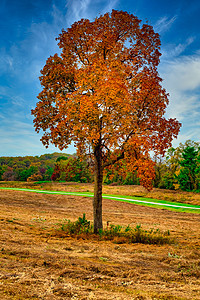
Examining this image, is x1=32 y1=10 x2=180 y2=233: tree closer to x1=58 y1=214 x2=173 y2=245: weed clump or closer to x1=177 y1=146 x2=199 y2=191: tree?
x1=58 y1=214 x2=173 y2=245: weed clump

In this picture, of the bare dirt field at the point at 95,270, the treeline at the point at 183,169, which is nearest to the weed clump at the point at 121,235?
the bare dirt field at the point at 95,270

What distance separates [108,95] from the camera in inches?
314

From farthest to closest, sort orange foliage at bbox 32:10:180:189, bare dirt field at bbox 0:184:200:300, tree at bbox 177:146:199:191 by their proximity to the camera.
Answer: tree at bbox 177:146:199:191 < orange foliage at bbox 32:10:180:189 < bare dirt field at bbox 0:184:200:300

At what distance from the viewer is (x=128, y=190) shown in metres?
31.7

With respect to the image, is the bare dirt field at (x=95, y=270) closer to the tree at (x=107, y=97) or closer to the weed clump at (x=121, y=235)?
the weed clump at (x=121, y=235)

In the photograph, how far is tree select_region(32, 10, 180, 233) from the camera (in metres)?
8.23

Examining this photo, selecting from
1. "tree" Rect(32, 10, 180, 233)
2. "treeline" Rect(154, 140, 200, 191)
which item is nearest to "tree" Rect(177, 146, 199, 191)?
"treeline" Rect(154, 140, 200, 191)

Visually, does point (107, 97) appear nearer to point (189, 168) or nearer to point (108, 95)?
point (108, 95)

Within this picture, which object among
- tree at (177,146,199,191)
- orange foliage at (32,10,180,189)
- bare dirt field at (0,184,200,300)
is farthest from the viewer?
tree at (177,146,199,191)

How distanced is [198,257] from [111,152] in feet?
15.8

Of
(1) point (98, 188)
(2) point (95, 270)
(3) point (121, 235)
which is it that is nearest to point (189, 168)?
(1) point (98, 188)

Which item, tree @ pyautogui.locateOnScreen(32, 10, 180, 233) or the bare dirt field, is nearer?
the bare dirt field

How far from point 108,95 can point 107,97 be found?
0.12 m

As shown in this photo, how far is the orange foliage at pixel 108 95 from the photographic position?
26.9 feet
